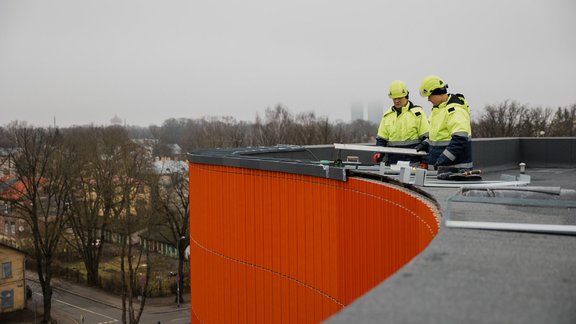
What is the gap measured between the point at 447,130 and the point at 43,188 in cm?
3984

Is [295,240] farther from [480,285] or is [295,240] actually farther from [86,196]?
[86,196]

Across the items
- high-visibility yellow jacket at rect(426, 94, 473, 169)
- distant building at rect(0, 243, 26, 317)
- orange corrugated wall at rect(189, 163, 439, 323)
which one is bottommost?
distant building at rect(0, 243, 26, 317)

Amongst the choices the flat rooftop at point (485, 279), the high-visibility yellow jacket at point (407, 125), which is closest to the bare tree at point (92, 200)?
the high-visibility yellow jacket at point (407, 125)

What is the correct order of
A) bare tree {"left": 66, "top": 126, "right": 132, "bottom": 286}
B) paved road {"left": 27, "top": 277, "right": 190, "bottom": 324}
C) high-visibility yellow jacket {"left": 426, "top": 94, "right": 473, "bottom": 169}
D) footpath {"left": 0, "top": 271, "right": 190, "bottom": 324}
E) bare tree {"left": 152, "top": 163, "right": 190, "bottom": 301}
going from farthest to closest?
bare tree {"left": 66, "top": 126, "right": 132, "bottom": 286} < bare tree {"left": 152, "top": 163, "right": 190, "bottom": 301} < footpath {"left": 0, "top": 271, "right": 190, "bottom": 324} < paved road {"left": 27, "top": 277, "right": 190, "bottom": 324} < high-visibility yellow jacket {"left": 426, "top": 94, "right": 473, "bottom": 169}

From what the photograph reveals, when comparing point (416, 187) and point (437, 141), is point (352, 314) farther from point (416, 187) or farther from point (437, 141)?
point (437, 141)

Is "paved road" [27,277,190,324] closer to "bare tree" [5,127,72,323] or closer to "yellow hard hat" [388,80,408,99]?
"bare tree" [5,127,72,323]

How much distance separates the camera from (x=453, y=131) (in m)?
9.58

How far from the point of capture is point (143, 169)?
52.2m

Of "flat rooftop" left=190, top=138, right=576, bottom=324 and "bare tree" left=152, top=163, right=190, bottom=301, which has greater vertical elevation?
"flat rooftop" left=190, top=138, right=576, bottom=324

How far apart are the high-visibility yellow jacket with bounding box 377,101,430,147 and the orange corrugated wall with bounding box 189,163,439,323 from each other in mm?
2896

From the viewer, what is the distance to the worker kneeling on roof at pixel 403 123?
1205 cm

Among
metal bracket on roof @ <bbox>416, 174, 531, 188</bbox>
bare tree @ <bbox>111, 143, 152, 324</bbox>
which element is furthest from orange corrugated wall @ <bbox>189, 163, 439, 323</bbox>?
bare tree @ <bbox>111, 143, 152, 324</bbox>

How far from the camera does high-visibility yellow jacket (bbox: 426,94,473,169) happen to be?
950 cm

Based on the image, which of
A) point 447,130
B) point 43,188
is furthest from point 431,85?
point 43,188
